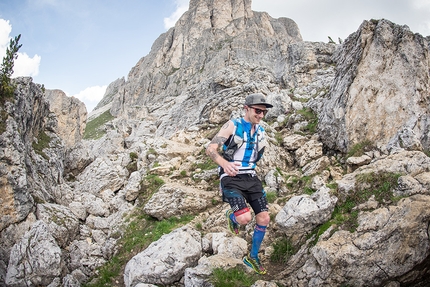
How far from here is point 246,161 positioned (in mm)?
5797

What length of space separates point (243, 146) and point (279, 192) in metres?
4.35

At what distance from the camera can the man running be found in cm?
556

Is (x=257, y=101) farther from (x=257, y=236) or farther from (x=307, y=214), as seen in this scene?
(x=307, y=214)

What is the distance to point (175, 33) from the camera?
13350cm

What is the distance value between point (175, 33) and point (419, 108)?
138 meters

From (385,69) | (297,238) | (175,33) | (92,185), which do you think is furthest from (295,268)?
(175,33)

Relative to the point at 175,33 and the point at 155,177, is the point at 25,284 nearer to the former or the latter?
the point at 155,177

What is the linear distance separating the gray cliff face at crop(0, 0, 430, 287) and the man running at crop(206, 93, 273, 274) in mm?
1063

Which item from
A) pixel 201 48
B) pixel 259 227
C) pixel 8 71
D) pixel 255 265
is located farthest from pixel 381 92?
pixel 201 48

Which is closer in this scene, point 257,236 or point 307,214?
point 257,236

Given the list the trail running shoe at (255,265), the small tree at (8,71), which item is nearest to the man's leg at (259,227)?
the trail running shoe at (255,265)

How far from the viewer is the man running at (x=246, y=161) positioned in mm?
5559

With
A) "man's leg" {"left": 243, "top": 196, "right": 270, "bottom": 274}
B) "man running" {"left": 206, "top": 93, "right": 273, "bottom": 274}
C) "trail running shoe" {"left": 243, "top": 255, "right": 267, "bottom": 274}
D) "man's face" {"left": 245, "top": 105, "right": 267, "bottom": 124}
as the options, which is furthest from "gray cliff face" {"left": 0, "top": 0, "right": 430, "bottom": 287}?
"man's face" {"left": 245, "top": 105, "right": 267, "bottom": 124}

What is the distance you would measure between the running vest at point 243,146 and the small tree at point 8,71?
1106 centimetres
